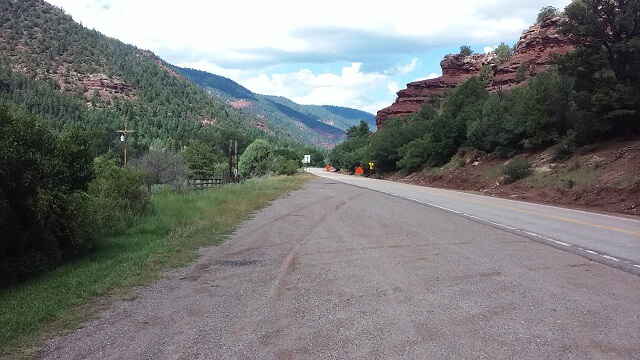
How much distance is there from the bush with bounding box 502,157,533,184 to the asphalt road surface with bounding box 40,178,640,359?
83.1 ft

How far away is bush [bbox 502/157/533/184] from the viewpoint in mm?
36281

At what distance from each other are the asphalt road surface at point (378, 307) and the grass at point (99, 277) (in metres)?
0.35

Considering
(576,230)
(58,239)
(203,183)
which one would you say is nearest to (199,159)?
(203,183)

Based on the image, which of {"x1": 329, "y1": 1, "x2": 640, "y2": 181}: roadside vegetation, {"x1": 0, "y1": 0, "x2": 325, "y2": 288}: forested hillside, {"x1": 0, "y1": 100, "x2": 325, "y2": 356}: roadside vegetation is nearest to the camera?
{"x1": 0, "y1": 100, "x2": 325, "y2": 356}: roadside vegetation

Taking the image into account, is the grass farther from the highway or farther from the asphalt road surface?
the highway

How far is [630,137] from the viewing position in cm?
3244

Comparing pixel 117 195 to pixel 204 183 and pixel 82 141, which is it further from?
pixel 204 183

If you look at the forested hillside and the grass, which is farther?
the forested hillside

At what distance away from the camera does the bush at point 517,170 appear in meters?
36.3

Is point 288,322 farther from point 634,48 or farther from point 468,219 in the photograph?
point 634,48

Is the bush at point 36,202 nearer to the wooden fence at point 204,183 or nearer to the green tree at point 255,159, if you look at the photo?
the wooden fence at point 204,183

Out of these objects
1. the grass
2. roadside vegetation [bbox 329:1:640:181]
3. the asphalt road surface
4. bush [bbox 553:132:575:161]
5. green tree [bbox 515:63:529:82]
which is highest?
green tree [bbox 515:63:529:82]

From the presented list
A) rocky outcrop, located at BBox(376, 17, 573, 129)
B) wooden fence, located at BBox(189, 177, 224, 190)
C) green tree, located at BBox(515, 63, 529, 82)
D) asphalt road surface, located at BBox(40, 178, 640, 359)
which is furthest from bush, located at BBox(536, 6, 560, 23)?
asphalt road surface, located at BBox(40, 178, 640, 359)

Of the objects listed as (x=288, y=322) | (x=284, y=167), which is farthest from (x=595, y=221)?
(x=284, y=167)
